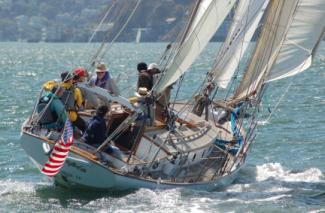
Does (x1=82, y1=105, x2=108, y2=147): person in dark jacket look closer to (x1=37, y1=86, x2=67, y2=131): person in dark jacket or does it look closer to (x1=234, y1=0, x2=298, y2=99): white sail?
(x1=37, y1=86, x2=67, y2=131): person in dark jacket

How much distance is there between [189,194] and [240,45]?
9153 mm

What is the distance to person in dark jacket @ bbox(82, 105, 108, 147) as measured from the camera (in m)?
23.4


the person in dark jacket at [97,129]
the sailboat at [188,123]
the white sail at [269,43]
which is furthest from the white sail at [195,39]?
the person in dark jacket at [97,129]

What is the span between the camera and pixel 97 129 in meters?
23.4

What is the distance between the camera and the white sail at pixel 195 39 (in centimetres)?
2447

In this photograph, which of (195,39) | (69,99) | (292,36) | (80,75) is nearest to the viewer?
(69,99)

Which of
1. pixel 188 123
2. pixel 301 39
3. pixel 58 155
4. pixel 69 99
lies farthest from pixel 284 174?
pixel 58 155

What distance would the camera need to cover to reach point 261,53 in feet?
98.8

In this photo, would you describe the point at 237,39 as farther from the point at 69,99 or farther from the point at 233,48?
the point at 69,99

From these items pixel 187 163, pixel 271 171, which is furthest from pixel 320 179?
pixel 187 163

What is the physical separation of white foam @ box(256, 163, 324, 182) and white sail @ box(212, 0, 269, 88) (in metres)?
3.26

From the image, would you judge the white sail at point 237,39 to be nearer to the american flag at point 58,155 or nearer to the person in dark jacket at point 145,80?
the person in dark jacket at point 145,80

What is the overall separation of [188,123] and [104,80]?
9.07 feet

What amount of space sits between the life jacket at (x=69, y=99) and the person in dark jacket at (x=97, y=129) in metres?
0.74
